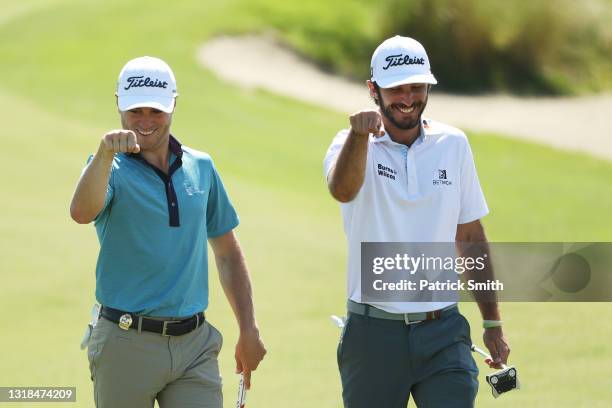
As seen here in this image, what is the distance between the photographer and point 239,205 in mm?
17500

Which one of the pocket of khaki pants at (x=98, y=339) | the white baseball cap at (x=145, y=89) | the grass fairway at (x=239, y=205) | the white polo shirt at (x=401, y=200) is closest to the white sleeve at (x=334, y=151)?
the white polo shirt at (x=401, y=200)

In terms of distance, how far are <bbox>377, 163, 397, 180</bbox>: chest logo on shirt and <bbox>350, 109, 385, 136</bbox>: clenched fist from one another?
0.38 meters

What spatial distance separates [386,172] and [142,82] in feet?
3.81

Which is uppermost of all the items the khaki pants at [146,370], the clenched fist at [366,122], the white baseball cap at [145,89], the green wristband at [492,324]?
the white baseball cap at [145,89]

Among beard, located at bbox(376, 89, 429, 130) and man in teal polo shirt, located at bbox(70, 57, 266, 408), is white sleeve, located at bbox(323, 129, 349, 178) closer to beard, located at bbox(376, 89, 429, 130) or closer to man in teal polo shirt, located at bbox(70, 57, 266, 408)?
beard, located at bbox(376, 89, 429, 130)

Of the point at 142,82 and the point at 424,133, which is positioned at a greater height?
the point at 142,82

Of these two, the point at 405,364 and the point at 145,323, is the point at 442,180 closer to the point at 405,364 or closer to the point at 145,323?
the point at 405,364

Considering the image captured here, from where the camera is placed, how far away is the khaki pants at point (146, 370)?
18.6 ft

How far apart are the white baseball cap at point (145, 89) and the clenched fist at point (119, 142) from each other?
0.41 metres

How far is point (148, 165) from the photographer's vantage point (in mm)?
5738

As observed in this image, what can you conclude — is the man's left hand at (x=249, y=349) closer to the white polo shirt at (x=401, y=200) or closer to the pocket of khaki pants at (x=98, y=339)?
the white polo shirt at (x=401, y=200)

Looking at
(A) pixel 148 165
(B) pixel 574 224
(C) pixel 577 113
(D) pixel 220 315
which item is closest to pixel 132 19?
(C) pixel 577 113

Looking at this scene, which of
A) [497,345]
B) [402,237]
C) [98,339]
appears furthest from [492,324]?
[98,339]

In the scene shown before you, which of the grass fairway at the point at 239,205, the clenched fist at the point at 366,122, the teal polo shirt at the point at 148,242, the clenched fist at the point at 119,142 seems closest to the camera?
the clenched fist at the point at 119,142
